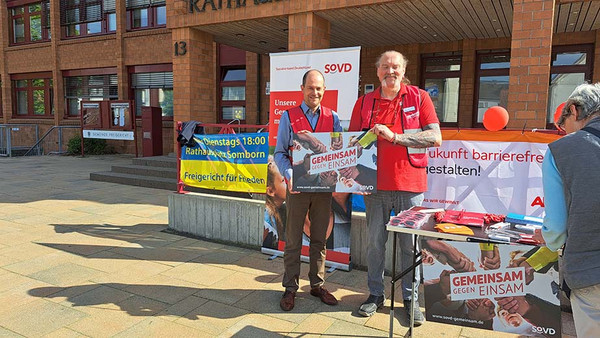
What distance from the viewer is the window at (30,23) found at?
1747cm

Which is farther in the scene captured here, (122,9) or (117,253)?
(122,9)

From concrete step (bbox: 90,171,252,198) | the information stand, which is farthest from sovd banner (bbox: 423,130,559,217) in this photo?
concrete step (bbox: 90,171,252,198)

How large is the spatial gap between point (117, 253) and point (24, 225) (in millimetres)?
2129

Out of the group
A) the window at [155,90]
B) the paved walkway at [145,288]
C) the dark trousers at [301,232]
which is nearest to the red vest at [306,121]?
the dark trousers at [301,232]

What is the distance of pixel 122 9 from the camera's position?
1490cm

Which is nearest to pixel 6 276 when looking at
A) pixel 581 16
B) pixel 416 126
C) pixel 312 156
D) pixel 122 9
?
pixel 312 156

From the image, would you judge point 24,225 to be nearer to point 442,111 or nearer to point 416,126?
point 416,126

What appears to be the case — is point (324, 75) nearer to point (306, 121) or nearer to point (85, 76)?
point (306, 121)

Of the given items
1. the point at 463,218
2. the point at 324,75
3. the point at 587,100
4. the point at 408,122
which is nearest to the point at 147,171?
the point at 324,75

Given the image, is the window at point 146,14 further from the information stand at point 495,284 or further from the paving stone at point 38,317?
the information stand at point 495,284

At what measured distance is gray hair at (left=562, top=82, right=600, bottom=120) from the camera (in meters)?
1.69

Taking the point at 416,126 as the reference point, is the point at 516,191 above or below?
below

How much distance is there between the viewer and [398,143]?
9.43ft

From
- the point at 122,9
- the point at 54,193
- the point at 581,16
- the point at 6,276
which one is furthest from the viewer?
the point at 122,9
